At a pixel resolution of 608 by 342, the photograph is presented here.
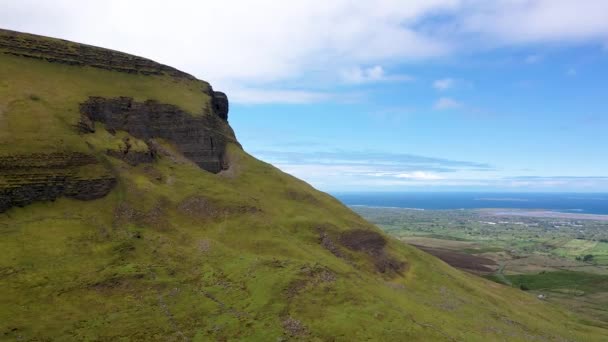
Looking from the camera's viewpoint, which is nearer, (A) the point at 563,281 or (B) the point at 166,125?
(B) the point at 166,125

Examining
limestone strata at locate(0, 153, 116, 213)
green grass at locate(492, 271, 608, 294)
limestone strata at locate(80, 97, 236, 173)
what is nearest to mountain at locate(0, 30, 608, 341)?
limestone strata at locate(0, 153, 116, 213)

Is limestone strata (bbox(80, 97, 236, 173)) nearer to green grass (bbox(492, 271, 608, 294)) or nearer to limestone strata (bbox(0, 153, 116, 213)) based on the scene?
limestone strata (bbox(0, 153, 116, 213))

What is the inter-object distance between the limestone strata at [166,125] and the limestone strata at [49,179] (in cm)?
1850

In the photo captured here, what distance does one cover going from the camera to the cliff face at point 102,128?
67375 mm

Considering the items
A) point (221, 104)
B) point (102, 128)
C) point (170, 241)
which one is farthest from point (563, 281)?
point (102, 128)

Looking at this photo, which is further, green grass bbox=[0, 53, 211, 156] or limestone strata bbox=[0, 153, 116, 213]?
green grass bbox=[0, 53, 211, 156]

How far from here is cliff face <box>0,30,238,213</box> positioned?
221ft

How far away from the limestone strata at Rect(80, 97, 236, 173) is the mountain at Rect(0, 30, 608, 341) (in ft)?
1.01

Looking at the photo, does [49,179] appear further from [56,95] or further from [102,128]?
[56,95]

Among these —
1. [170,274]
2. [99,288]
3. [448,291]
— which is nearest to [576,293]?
[448,291]

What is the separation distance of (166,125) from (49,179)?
112 ft

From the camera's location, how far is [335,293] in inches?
2544

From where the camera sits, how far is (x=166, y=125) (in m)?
99.6

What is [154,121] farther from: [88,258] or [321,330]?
[321,330]
